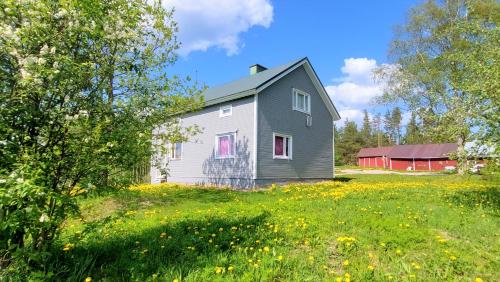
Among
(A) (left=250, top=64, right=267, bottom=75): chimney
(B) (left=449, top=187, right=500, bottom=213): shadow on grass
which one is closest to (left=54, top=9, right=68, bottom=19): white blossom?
(B) (left=449, top=187, right=500, bottom=213): shadow on grass

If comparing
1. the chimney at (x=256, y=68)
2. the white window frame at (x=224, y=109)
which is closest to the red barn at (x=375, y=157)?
the chimney at (x=256, y=68)

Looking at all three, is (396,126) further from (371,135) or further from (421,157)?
(421,157)

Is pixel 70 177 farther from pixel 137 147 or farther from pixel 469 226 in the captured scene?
pixel 469 226

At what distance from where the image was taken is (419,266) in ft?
12.4

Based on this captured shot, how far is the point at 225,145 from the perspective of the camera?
1680 centimetres

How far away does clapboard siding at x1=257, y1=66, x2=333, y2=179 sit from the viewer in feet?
51.3

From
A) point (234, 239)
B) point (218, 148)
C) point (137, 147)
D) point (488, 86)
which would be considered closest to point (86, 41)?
point (137, 147)

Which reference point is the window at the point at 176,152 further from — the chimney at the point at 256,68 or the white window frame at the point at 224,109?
the chimney at the point at 256,68

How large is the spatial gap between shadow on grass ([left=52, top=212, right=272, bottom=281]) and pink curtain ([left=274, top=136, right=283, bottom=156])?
1088 centimetres

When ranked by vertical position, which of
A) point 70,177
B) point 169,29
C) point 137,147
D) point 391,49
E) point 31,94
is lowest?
point 70,177

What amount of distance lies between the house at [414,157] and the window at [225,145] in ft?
139

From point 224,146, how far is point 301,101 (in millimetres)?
5712

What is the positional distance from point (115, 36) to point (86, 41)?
33 centimetres

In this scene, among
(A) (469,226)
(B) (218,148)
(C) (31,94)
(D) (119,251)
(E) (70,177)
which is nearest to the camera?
(C) (31,94)
